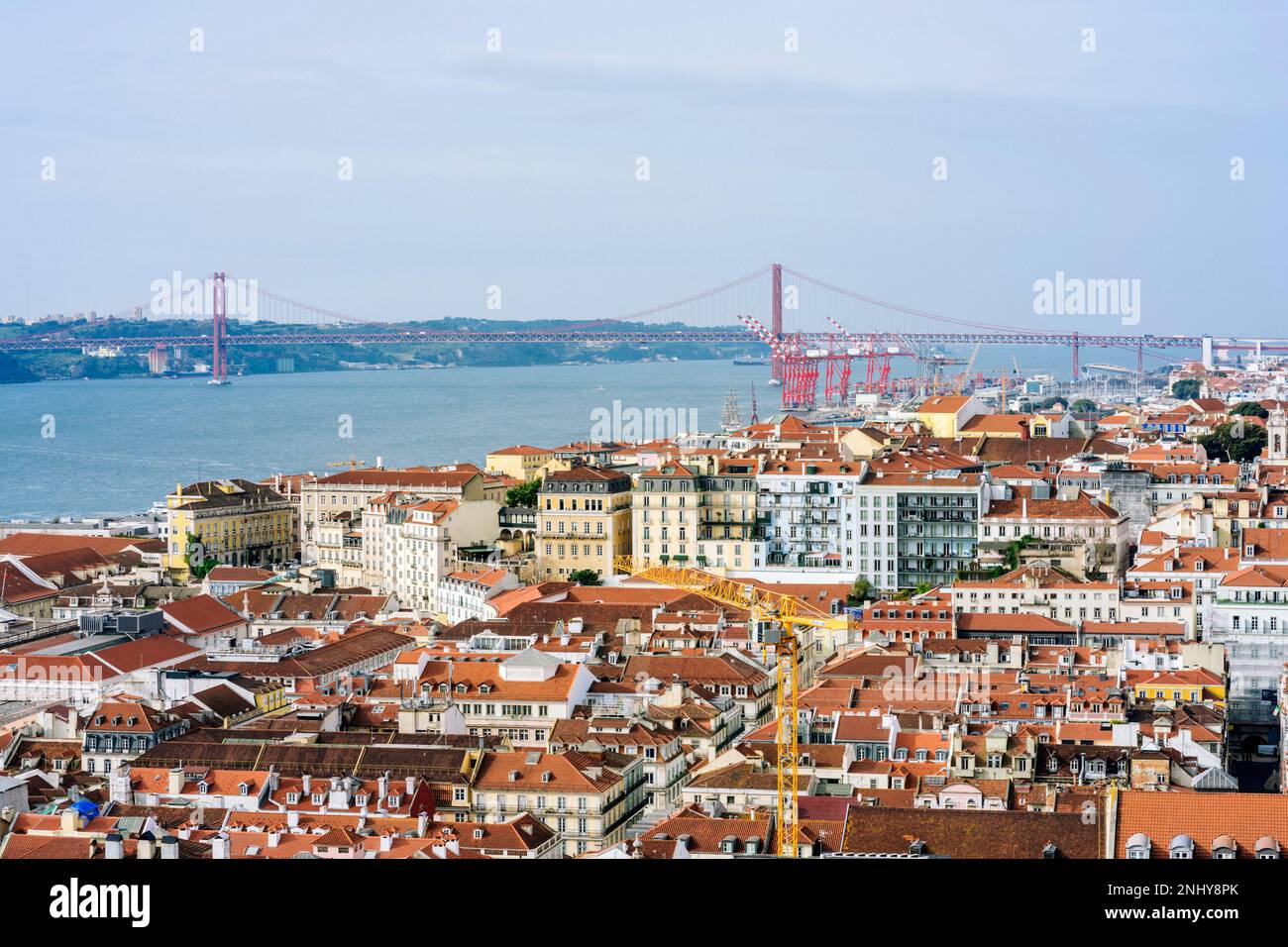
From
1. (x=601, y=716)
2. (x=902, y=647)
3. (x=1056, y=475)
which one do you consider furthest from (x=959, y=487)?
(x=601, y=716)

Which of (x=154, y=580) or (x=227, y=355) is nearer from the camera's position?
(x=154, y=580)

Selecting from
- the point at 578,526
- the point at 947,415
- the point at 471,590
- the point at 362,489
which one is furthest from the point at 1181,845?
the point at 947,415

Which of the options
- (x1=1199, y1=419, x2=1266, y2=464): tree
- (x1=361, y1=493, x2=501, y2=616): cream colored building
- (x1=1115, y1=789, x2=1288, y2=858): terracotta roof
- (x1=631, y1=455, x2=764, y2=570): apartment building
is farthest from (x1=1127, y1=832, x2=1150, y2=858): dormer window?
(x1=1199, y1=419, x2=1266, y2=464): tree

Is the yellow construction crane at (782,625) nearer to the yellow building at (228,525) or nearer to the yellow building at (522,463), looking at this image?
the yellow building at (522,463)

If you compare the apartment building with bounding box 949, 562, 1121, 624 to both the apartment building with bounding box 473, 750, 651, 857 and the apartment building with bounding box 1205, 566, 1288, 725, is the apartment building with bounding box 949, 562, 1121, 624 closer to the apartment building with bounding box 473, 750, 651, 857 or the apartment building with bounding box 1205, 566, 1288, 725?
the apartment building with bounding box 1205, 566, 1288, 725

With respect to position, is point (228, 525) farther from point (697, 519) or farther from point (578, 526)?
point (697, 519)

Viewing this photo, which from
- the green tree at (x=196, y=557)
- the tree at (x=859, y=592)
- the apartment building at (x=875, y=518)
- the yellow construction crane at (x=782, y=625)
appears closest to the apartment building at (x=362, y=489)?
the green tree at (x=196, y=557)
